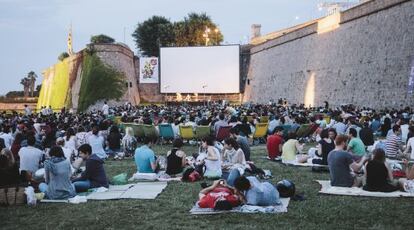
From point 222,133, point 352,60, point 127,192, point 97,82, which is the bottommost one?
point 127,192

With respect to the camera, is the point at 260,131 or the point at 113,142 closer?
the point at 113,142

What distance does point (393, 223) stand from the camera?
690 centimetres

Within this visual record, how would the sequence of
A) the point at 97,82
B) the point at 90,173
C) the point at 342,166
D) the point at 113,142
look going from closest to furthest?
the point at 342,166 < the point at 90,173 < the point at 113,142 < the point at 97,82

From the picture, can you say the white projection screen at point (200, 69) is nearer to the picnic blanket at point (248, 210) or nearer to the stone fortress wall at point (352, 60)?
the stone fortress wall at point (352, 60)

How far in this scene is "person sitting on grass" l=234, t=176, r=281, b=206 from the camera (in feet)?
26.1

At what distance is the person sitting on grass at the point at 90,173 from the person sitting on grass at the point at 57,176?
544 millimetres

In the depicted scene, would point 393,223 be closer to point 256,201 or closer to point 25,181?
point 256,201

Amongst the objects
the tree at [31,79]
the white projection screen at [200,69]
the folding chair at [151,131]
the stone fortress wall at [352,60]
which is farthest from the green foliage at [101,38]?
the folding chair at [151,131]

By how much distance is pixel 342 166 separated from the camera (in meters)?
9.15

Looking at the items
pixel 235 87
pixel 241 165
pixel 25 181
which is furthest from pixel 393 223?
pixel 235 87

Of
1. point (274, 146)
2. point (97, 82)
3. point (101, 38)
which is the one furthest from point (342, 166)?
point (101, 38)

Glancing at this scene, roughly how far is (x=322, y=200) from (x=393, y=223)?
162 cm

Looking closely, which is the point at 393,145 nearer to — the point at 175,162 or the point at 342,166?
the point at 342,166

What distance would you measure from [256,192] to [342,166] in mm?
1941
